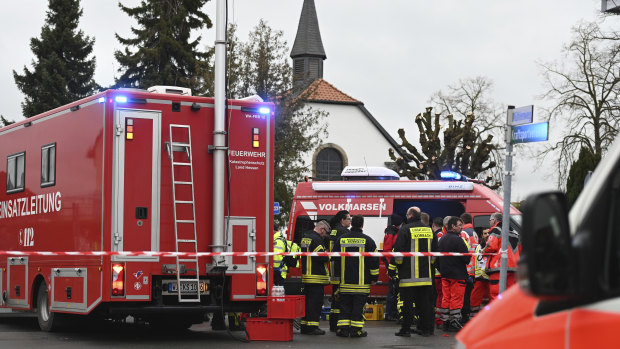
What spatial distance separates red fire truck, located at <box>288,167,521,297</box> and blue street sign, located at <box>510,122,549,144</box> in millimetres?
6612

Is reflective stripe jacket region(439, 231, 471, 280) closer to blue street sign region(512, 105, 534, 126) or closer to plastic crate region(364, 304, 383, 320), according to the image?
plastic crate region(364, 304, 383, 320)

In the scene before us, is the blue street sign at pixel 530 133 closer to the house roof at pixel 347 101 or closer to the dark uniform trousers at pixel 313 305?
the dark uniform trousers at pixel 313 305

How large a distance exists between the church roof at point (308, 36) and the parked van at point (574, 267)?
231 feet

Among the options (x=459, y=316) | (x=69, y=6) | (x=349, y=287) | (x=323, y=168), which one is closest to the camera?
(x=349, y=287)

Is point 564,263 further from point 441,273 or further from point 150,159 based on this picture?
point 441,273

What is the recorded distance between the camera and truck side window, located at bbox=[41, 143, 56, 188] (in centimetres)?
1310

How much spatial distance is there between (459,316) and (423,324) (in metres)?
0.95

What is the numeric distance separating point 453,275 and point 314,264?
2.12 meters

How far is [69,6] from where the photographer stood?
4944cm

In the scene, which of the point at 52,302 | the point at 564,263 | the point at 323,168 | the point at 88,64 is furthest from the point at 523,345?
the point at 323,168

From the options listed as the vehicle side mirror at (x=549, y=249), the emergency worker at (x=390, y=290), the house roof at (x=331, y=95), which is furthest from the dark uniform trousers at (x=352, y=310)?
the house roof at (x=331, y=95)

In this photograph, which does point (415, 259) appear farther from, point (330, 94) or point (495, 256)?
point (330, 94)

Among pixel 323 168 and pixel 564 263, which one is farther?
pixel 323 168

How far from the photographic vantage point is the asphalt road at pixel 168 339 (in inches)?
468
